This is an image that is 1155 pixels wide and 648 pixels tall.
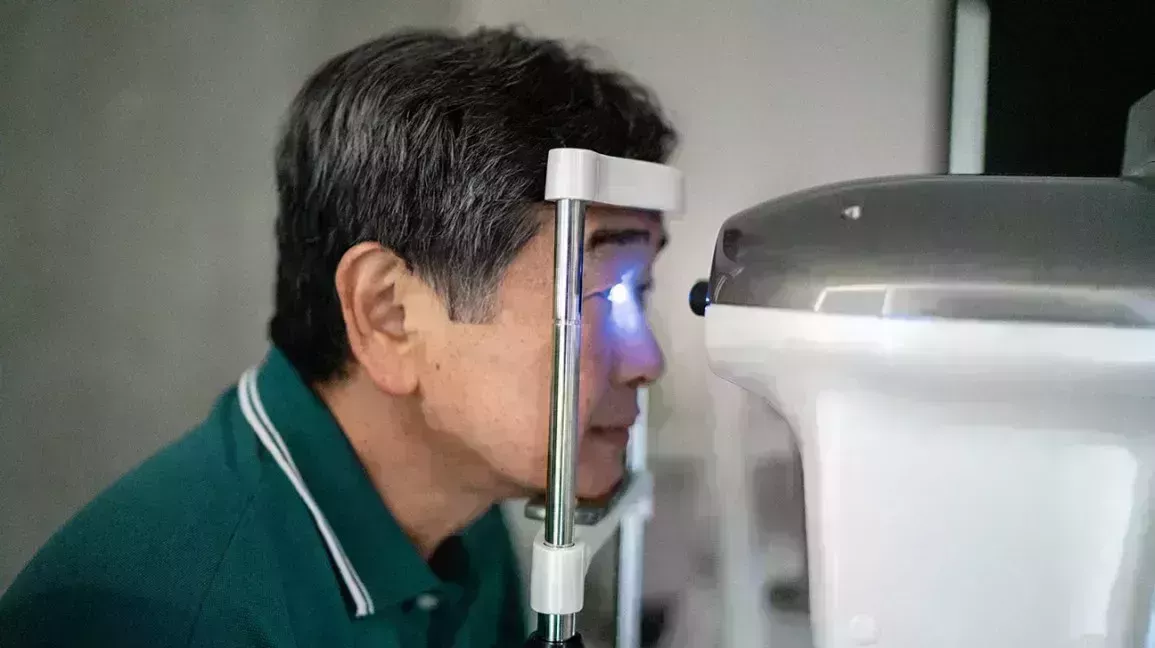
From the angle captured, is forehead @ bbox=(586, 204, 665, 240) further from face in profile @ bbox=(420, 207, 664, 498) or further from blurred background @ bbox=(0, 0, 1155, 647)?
blurred background @ bbox=(0, 0, 1155, 647)

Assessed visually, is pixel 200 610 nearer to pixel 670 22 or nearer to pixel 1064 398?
pixel 1064 398

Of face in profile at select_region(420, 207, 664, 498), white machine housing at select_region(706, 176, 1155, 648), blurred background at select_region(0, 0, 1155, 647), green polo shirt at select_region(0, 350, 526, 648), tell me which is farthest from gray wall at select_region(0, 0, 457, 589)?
white machine housing at select_region(706, 176, 1155, 648)

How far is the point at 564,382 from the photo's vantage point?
49 centimetres

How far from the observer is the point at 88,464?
680 millimetres

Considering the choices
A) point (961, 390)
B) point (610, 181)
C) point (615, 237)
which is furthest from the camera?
point (615, 237)

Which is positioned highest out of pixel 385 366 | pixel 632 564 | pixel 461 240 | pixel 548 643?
pixel 461 240

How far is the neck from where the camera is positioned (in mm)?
646

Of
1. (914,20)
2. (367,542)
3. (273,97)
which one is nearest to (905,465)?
(367,542)

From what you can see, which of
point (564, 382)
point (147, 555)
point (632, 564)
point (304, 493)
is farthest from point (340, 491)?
point (632, 564)

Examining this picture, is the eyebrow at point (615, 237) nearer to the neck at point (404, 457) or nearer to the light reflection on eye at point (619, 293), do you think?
the light reflection on eye at point (619, 293)

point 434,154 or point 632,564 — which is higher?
point 434,154

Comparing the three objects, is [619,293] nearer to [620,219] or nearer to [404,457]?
[620,219]

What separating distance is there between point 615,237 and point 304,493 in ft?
1.08

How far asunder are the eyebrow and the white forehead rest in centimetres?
7
